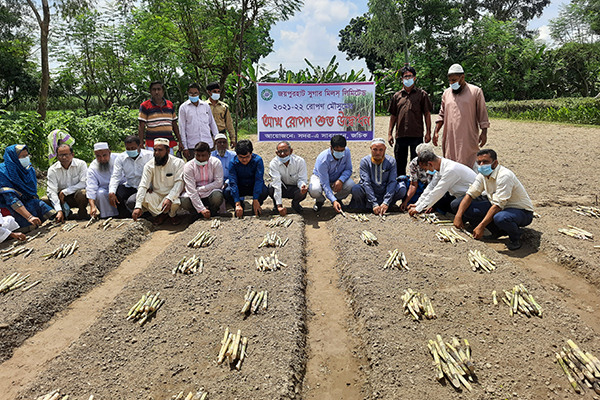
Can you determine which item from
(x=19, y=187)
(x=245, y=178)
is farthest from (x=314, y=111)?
(x=19, y=187)

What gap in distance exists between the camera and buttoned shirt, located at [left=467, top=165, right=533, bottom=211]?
4133mm

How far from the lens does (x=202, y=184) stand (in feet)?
18.0

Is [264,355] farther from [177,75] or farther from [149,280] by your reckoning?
[177,75]

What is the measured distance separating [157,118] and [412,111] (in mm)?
3683

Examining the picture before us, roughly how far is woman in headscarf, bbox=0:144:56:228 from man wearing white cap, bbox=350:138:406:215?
4356mm

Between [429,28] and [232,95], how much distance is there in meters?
11.8

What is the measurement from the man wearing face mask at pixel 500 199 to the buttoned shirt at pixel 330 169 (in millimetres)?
1690

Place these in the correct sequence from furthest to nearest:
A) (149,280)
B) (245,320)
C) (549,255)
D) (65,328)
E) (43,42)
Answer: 1. (43,42)
2. (549,255)
3. (149,280)
4. (65,328)
5. (245,320)

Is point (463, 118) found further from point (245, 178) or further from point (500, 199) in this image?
point (245, 178)

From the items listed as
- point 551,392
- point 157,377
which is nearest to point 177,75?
point 157,377

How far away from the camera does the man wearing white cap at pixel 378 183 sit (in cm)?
526

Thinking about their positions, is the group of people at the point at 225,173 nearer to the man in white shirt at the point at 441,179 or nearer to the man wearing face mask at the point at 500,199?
the man in white shirt at the point at 441,179

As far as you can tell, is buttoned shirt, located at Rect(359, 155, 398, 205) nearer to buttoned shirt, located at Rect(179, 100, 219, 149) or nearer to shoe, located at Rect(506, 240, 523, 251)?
shoe, located at Rect(506, 240, 523, 251)

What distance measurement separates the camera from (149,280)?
3.64 m
